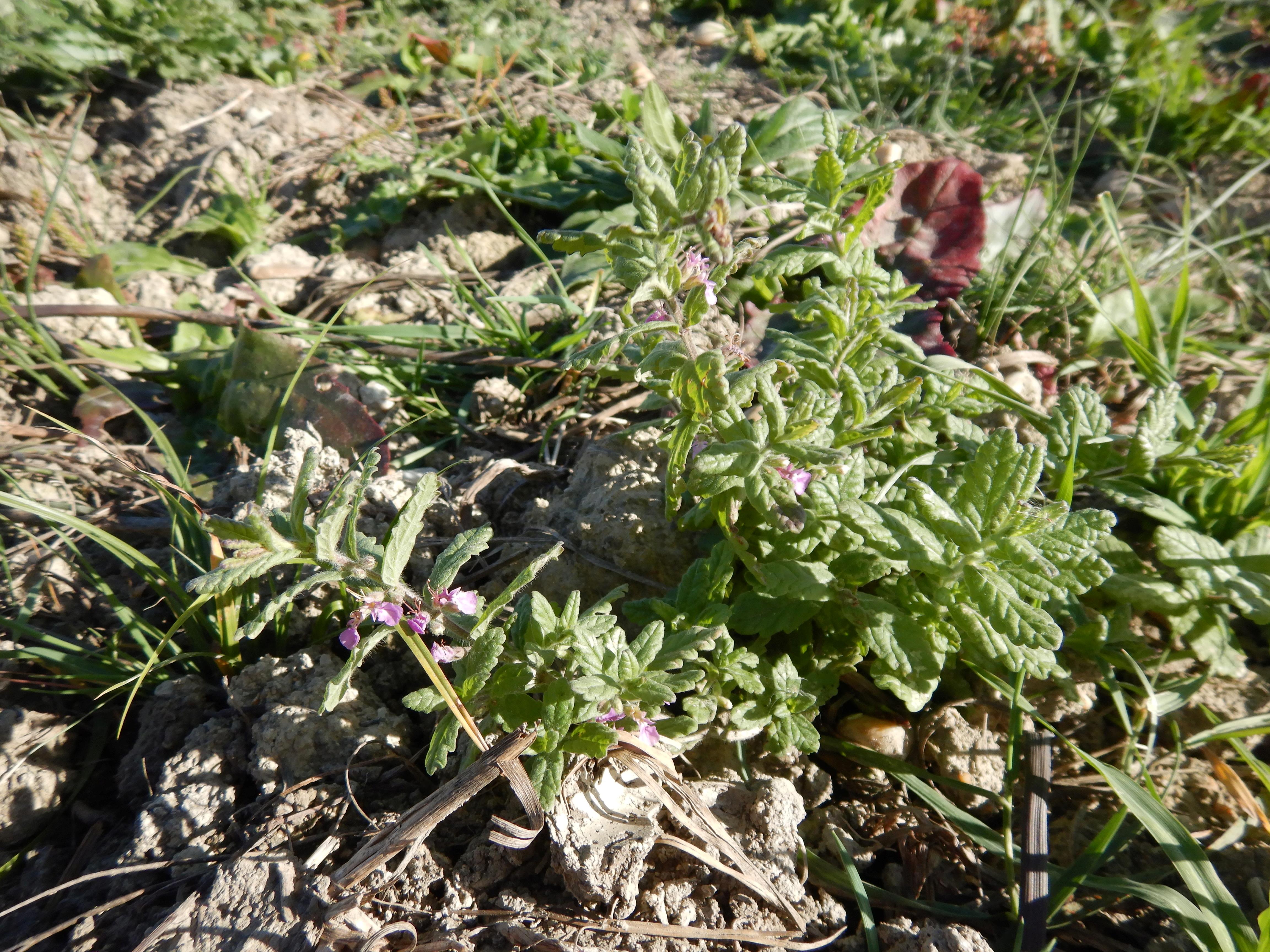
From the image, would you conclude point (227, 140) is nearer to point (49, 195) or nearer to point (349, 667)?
point (49, 195)

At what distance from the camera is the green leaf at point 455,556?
5.07 ft

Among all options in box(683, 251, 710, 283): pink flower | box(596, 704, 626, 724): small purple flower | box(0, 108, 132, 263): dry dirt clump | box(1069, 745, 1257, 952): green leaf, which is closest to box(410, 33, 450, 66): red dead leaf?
box(0, 108, 132, 263): dry dirt clump

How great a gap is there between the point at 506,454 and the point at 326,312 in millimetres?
1109

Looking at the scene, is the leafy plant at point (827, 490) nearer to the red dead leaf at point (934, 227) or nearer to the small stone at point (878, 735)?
the small stone at point (878, 735)

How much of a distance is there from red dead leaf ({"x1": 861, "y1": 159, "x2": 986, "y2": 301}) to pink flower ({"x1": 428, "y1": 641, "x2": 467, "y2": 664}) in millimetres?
2007

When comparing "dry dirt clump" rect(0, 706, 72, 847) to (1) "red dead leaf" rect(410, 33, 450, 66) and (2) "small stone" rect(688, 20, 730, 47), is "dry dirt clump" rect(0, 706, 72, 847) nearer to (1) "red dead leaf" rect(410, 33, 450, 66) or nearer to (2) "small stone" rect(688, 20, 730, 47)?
(1) "red dead leaf" rect(410, 33, 450, 66)

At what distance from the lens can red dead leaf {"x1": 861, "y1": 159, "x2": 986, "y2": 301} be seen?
2793 mm

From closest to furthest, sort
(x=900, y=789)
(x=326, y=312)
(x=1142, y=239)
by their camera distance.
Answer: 1. (x=900, y=789)
2. (x=326, y=312)
3. (x=1142, y=239)

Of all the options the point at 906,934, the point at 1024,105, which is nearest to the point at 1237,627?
the point at 906,934

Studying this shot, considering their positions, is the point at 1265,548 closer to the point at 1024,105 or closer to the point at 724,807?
the point at 724,807

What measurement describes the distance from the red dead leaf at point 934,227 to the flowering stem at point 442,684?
2.08 metres

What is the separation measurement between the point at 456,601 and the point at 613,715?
40cm

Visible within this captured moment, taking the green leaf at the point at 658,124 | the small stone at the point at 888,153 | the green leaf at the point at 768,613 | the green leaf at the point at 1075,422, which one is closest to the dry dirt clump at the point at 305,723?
the green leaf at the point at 768,613

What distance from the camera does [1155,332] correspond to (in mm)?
2570
